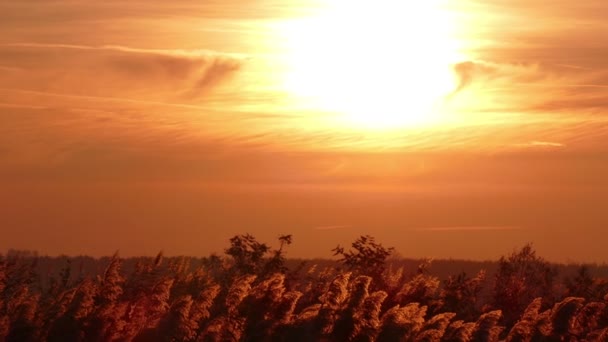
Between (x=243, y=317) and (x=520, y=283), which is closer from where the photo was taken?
(x=243, y=317)

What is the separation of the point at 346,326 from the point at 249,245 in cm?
1148

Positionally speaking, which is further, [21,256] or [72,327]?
[21,256]

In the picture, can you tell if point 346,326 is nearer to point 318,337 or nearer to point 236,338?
point 318,337

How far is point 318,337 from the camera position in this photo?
23328mm

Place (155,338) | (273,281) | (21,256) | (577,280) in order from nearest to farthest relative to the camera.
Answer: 1. (155,338)
2. (273,281)
3. (21,256)
4. (577,280)

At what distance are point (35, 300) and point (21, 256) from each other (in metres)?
9.20

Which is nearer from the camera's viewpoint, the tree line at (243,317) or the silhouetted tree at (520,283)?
the tree line at (243,317)

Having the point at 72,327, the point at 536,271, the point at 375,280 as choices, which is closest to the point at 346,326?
the point at 72,327

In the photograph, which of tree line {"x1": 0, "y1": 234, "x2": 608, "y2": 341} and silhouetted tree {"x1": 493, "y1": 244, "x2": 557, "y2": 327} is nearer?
tree line {"x1": 0, "y1": 234, "x2": 608, "y2": 341}

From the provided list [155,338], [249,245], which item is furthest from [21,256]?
[155,338]

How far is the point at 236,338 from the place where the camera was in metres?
23.3

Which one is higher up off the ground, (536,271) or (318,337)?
(536,271)

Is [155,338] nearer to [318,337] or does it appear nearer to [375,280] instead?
[318,337]

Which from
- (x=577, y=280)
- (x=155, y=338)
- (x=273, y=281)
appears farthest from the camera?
(x=577, y=280)
